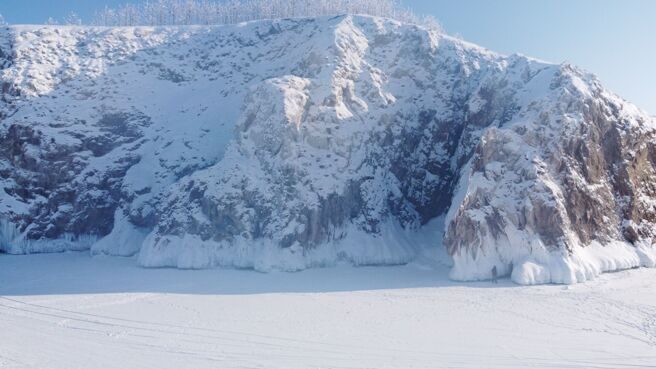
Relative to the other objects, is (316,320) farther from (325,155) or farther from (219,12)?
(219,12)

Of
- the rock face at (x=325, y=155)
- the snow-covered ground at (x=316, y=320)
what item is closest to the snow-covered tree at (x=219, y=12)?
the rock face at (x=325, y=155)

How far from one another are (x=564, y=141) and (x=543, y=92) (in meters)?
4.42

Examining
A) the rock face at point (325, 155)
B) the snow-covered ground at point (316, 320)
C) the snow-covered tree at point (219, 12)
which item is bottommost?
the snow-covered ground at point (316, 320)

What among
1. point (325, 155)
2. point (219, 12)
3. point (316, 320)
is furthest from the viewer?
point (219, 12)

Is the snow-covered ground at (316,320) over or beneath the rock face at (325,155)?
beneath

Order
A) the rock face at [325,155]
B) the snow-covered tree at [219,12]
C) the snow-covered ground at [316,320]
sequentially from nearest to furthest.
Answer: the snow-covered ground at [316,320] < the rock face at [325,155] < the snow-covered tree at [219,12]

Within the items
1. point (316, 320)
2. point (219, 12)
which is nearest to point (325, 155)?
point (316, 320)

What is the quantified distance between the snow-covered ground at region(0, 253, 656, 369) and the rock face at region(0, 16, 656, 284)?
2626mm

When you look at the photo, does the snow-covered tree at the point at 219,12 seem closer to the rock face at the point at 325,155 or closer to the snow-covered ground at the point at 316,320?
the rock face at the point at 325,155

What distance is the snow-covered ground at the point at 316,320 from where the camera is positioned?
14.2 metres

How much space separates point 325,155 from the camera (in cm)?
3319

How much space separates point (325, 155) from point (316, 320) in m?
16.6

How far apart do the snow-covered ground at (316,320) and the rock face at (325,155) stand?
2.63 metres

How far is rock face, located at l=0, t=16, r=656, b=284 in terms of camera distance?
27.2 metres
